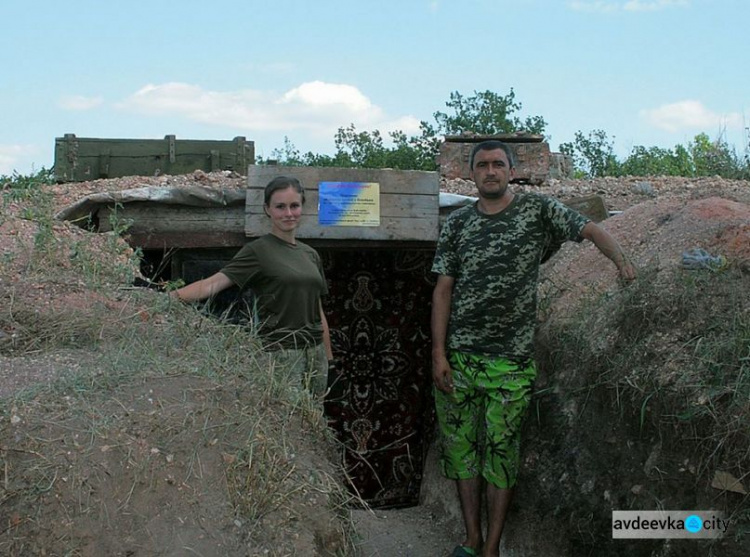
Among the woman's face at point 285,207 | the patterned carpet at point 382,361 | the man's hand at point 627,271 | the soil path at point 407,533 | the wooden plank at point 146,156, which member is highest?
the wooden plank at point 146,156

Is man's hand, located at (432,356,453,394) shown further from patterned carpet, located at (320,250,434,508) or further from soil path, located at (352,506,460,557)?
patterned carpet, located at (320,250,434,508)

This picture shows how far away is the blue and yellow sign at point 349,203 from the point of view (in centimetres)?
572

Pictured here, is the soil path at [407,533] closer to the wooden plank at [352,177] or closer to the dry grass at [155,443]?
the dry grass at [155,443]

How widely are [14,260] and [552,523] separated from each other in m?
2.95

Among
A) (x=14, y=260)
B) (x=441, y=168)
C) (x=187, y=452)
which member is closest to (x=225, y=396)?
(x=187, y=452)

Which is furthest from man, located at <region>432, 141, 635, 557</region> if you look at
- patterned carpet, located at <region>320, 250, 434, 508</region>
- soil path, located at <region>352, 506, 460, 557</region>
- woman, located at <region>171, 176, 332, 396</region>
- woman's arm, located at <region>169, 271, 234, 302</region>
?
patterned carpet, located at <region>320, 250, 434, 508</region>

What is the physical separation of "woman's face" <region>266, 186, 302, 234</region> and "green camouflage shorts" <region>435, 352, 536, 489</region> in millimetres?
971

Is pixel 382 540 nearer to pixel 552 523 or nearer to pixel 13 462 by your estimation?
pixel 552 523

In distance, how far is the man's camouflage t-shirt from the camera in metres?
3.81

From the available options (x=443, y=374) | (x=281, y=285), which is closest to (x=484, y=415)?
(x=443, y=374)

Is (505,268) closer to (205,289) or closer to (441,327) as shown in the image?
(441,327)

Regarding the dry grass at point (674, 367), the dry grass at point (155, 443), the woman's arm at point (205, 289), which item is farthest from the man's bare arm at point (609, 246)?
the woman's arm at point (205, 289)

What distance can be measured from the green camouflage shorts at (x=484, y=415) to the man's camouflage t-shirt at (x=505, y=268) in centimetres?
8

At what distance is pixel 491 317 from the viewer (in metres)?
3.85
